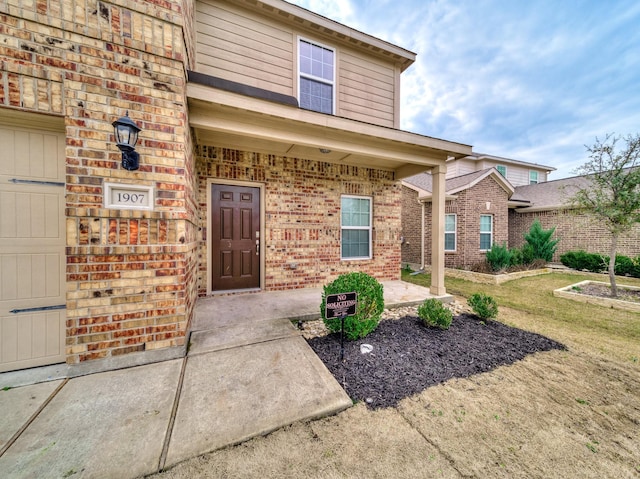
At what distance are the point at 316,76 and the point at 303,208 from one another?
2759 mm

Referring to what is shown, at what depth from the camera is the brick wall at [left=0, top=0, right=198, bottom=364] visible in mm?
1966

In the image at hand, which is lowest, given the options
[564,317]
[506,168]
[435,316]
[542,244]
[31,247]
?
[564,317]

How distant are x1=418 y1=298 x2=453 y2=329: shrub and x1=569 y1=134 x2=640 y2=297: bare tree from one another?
505 centimetres

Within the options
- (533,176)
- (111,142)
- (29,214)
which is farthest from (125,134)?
(533,176)

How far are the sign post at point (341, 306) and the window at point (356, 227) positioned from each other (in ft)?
9.90

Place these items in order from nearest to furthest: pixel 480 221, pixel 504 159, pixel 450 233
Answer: pixel 450 233, pixel 480 221, pixel 504 159

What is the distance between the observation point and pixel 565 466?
1404 millimetres

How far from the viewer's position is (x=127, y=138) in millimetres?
2045

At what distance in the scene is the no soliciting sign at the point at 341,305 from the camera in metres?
2.34

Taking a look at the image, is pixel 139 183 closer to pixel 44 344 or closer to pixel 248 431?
pixel 44 344

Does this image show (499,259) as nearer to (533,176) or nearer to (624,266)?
(624,266)

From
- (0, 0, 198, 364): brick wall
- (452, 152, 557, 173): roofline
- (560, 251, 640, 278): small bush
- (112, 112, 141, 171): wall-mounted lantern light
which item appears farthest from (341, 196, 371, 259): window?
(452, 152, 557, 173): roofline

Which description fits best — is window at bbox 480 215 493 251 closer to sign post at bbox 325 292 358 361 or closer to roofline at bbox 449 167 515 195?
roofline at bbox 449 167 515 195

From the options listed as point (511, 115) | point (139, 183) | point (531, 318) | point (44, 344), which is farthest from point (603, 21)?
point (44, 344)
